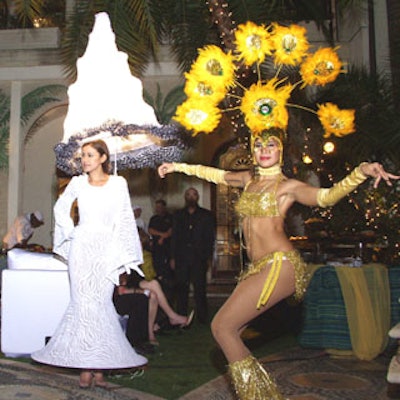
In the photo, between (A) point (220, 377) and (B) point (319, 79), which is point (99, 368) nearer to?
(A) point (220, 377)

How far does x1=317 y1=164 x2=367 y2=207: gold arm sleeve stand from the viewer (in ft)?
11.9

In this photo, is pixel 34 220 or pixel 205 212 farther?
pixel 34 220

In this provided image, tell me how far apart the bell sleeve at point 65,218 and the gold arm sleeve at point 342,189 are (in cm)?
220

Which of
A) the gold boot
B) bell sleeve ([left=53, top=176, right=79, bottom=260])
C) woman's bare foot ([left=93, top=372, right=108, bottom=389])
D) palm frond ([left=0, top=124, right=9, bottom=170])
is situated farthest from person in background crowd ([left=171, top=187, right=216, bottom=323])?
palm frond ([left=0, top=124, right=9, bottom=170])

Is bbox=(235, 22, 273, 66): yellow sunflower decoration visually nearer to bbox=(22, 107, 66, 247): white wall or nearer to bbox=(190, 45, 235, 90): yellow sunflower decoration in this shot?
bbox=(190, 45, 235, 90): yellow sunflower decoration

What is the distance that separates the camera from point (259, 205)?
4.00 meters

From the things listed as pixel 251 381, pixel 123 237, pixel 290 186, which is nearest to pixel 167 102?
pixel 123 237

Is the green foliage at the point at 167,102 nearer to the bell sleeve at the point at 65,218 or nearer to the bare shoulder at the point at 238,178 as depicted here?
the bell sleeve at the point at 65,218

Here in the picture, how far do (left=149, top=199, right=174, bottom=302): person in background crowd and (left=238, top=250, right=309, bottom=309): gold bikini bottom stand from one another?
4.96 m

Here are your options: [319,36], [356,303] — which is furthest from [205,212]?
[319,36]

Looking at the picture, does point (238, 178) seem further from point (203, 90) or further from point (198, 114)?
point (203, 90)

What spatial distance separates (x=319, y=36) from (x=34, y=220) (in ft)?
21.9

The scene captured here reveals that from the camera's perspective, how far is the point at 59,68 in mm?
12742

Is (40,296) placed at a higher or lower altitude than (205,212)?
lower
